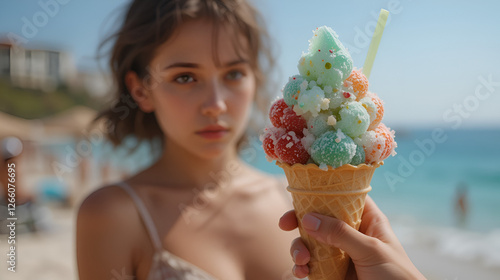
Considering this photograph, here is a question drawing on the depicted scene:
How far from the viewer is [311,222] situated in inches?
61.5

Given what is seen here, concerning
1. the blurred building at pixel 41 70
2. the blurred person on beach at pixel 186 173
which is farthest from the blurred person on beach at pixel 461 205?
the blurred building at pixel 41 70

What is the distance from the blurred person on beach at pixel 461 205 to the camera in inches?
597

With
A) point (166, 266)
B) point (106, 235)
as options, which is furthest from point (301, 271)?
point (106, 235)

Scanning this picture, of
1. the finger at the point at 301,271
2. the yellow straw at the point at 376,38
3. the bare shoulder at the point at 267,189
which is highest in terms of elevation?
the yellow straw at the point at 376,38

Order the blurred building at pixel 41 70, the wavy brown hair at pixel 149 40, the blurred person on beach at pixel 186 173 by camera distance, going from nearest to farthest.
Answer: the blurred person on beach at pixel 186 173
the wavy brown hair at pixel 149 40
the blurred building at pixel 41 70

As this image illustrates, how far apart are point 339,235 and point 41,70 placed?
180 ft

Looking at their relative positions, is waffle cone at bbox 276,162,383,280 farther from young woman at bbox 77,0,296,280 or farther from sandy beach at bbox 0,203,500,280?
sandy beach at bbox 0,203,500,280

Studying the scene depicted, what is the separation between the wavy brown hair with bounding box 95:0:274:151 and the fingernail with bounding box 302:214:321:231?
134cm

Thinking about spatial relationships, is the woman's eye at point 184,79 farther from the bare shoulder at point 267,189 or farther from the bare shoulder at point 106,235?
the bare shoulder at point 267,189

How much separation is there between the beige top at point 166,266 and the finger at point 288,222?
2.51 feet

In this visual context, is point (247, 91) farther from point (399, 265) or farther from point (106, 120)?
point (399, 265)

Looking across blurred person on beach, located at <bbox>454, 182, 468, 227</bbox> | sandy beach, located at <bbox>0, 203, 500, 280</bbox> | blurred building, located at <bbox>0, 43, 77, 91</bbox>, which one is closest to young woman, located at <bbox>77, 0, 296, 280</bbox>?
sandy beach, located at <bbox>0, 203, 500, 280</bbox>

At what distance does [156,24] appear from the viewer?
2.45 meters

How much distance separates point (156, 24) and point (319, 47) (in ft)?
3.87
